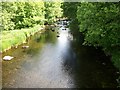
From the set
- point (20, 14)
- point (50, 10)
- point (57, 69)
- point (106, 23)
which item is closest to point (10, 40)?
point (57, 69)

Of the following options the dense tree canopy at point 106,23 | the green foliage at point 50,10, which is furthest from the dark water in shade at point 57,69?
the green foliage at point 50,10

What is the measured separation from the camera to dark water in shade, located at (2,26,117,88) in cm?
2569

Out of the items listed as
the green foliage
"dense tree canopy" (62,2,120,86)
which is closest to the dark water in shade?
"dense tree canopy" (62,2,120,86)

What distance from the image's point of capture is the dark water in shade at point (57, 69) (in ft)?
84.3

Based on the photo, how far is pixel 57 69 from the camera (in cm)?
3038

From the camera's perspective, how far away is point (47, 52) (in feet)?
128

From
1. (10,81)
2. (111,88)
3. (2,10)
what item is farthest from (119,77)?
(2,10)

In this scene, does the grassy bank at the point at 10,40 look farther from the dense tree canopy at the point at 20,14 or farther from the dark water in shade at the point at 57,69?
the dense tree canopy at the point at 20,14

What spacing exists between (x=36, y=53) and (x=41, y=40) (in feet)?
39.7

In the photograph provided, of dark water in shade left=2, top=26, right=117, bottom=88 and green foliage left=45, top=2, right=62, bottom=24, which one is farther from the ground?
green foliage left=45, top=2, right=62, bottom=24

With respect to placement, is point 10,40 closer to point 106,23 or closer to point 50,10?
point 106,23

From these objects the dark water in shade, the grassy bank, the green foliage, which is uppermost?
the green foliage

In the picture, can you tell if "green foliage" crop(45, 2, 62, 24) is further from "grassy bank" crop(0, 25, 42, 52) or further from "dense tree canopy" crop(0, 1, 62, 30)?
"grassy bank" crop(0, 25, 42, 52)

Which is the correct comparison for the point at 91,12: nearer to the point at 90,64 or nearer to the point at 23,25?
the point at 90,64
